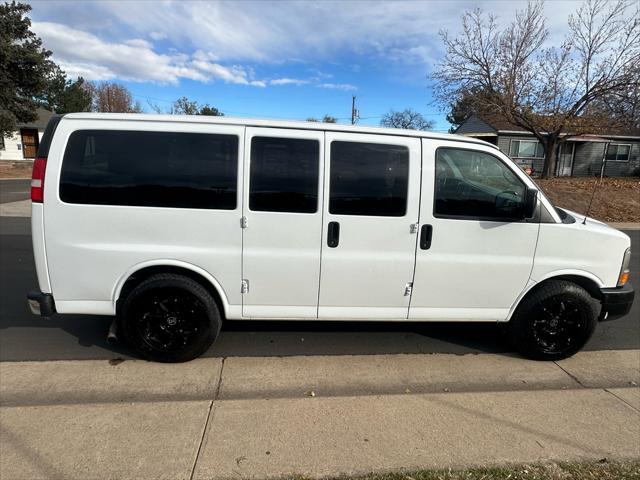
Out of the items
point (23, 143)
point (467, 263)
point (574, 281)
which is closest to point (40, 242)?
point (467, 263)

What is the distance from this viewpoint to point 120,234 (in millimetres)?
3502

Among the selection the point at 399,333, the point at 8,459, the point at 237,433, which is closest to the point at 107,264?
the point at 8,459

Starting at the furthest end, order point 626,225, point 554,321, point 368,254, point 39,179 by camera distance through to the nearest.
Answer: point 626,225 → point 554,321 → point 368,254 → point 39,179

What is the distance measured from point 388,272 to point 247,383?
1.47 m

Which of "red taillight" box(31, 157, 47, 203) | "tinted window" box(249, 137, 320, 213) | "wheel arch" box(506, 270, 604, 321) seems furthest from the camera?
"wheel arch" box(506, 270, 604, 321)

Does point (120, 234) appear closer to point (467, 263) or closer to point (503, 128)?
point (467, 263)

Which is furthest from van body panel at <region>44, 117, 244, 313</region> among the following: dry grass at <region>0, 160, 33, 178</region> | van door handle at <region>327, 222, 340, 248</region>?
dry grass at <region>0, 160, 33, 178</region>

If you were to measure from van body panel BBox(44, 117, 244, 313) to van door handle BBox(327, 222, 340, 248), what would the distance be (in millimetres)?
740

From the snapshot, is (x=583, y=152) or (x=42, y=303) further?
(x=583, y=152)

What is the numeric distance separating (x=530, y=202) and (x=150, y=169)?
3109 mm

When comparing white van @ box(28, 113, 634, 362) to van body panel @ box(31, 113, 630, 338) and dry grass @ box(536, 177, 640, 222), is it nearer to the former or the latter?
van body panel @ box(31, 113, 630, 338)

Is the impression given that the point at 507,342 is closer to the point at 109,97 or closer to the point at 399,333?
the point at 399,333

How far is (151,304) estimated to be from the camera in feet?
11.9

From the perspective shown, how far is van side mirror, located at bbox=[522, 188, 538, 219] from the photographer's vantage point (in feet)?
11.9
